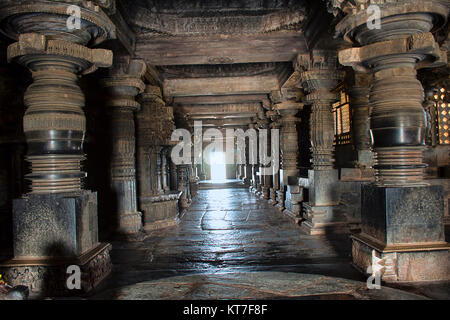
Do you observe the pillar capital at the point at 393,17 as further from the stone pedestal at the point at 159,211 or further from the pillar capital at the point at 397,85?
the stone pedestal at the point at 159,211

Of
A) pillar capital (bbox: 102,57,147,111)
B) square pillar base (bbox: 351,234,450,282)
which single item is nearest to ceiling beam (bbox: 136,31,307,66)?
pillar capital (bbox: 102,57,147,111)

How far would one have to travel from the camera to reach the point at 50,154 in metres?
3.34

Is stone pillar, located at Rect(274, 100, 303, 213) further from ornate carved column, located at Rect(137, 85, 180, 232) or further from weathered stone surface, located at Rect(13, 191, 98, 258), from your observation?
weathered stone surface, located at Rect(13, 191, 98, 258)

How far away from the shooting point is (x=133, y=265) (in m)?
4.57

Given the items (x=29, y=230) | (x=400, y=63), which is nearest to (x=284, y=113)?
(x=400, y=63)

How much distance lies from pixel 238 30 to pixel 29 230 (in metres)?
4.27

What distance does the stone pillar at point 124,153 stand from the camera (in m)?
6.13

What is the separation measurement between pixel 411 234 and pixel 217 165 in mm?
28325

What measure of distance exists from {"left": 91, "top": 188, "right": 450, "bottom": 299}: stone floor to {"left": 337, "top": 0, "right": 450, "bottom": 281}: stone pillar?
1.05ft

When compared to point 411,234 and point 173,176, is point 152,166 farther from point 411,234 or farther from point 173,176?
point 411,234

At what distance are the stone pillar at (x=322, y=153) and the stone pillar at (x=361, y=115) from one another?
1861mm

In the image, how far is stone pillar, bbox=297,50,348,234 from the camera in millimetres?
6348

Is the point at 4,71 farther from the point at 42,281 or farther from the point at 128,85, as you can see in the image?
the point at 42,281

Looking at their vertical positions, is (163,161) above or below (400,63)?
below
